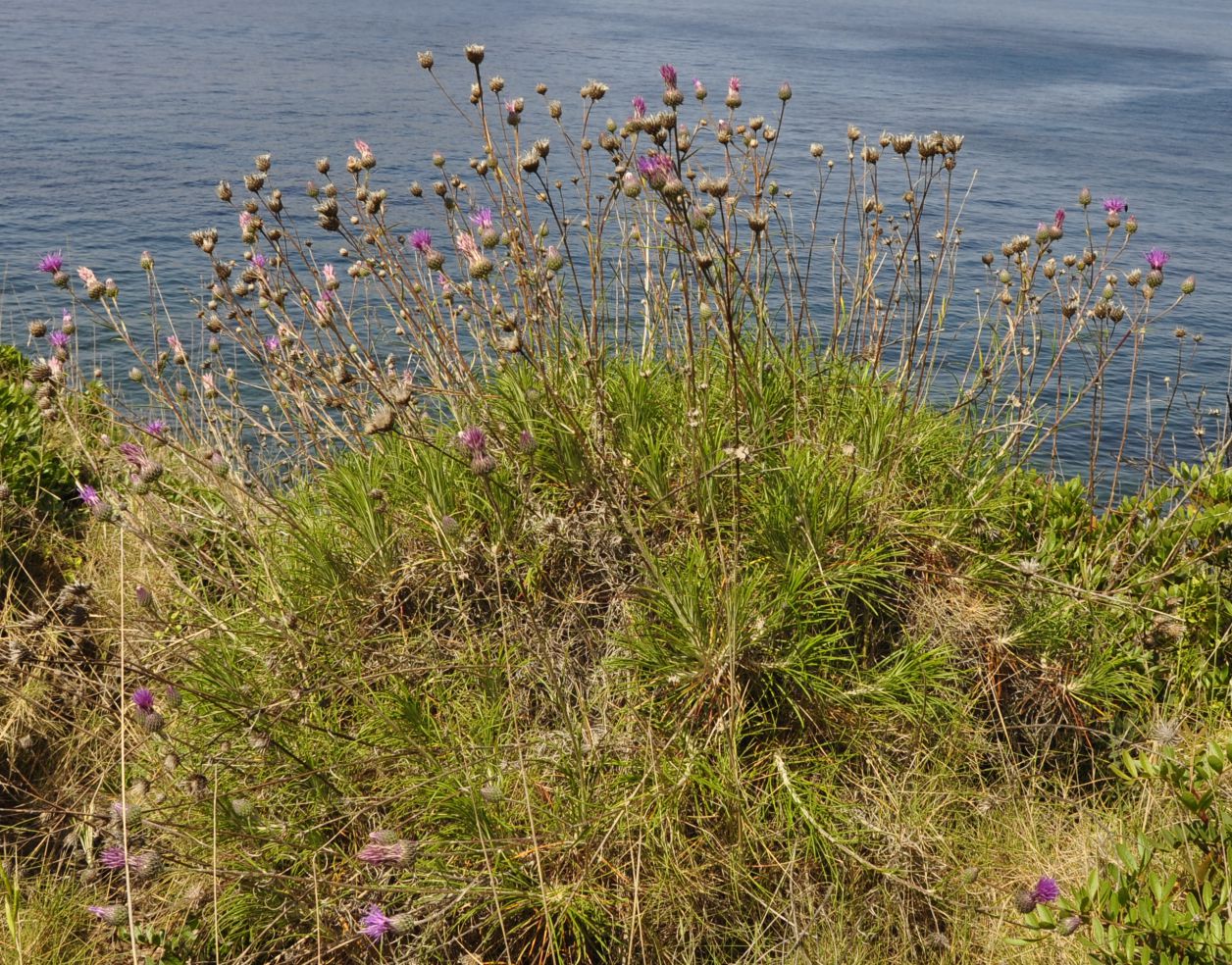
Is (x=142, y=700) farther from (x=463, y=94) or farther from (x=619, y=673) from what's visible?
(x=463, y=94)

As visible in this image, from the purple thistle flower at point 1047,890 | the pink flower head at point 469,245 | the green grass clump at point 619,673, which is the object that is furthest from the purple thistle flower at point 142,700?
the purple thistle flower at point 1047,890

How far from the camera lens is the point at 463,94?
22.6 metres

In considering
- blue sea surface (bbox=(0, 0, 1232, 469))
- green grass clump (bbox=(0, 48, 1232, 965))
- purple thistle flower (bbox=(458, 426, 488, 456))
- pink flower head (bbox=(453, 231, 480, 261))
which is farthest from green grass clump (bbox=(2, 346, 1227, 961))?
blue sea surface (bbox=(0, 0, 1232, 469))

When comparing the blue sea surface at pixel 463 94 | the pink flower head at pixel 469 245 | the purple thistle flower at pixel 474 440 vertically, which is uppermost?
the pink flower head at pixel 469 245

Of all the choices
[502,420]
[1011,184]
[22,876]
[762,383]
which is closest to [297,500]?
[502,420]

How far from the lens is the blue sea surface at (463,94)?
1406 centimetres

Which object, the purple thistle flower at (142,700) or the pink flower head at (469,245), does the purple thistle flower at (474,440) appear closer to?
the pink flower head at (469,245)

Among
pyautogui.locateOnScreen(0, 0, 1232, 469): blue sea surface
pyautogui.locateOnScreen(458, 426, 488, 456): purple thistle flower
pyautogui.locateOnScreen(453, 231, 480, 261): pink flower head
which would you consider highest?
pyautogui.locateOnScreen(453, 231, 480, 261): pink flower head

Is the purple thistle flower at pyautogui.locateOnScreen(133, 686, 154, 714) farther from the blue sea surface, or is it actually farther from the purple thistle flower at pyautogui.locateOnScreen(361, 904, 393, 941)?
the blue sea surface

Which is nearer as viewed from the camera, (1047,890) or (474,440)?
(1047,890)

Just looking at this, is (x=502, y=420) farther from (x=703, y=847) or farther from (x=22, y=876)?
(x=22, y=876)

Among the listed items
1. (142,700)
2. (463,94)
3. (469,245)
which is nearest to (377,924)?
(142,700)

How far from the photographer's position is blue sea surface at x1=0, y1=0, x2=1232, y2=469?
46.1ft

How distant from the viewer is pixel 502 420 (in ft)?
13.5
